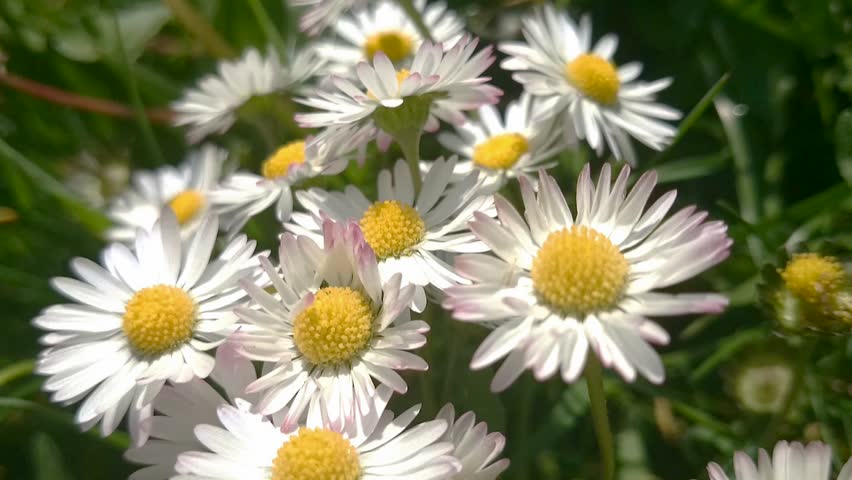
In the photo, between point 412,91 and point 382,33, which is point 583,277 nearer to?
point 412,91

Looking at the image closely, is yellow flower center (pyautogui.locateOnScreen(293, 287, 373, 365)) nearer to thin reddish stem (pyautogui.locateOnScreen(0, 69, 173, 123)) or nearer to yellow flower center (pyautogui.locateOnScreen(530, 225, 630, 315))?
yellow flower center (pyautogui.locateOnScreen(530, 225, 630, 315))

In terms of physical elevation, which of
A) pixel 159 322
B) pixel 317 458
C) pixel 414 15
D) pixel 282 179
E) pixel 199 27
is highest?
pixel 199 27

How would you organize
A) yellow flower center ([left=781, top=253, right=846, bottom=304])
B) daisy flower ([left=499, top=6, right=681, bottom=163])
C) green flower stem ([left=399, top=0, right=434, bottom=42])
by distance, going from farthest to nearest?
green flower stem ([left=399, top=0, right=434, bottom=42]) < daisy flower ([left=499, top=6, right=681, bottom=163]) < yellow flower center ([left=781, top=253, right=846, bottom=304])

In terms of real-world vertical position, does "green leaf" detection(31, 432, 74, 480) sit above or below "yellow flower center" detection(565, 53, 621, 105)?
below

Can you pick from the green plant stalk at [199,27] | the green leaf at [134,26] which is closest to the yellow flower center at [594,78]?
the green plant stalk at [199,27]

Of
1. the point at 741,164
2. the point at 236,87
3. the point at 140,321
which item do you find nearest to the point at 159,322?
the point at 140,321

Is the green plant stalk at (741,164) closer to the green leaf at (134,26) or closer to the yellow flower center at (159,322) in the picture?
the yellow flower center at (159,322)

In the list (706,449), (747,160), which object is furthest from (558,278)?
(747,160)

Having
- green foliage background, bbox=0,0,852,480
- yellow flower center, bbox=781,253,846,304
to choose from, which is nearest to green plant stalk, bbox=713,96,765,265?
green foliage background, bbox=0,0,852,480
